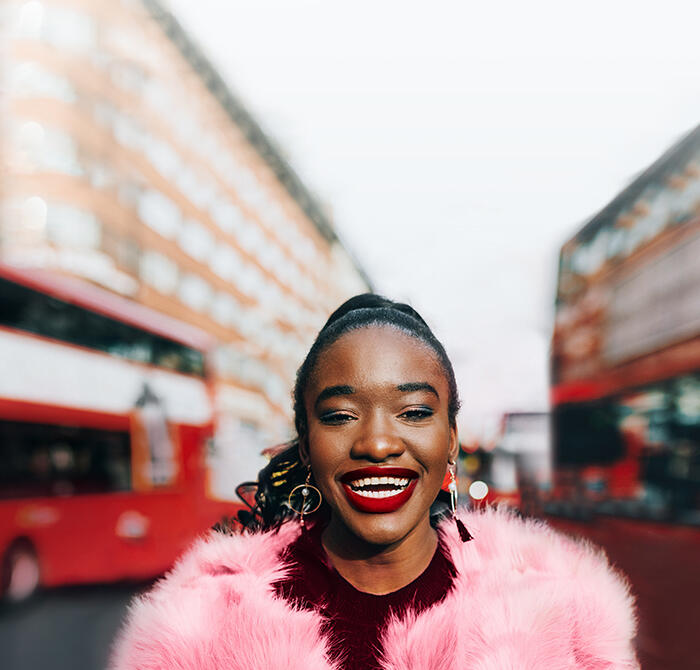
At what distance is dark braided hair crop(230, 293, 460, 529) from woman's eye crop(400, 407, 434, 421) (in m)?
0.11

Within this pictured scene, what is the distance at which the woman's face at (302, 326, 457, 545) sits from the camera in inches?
50.1

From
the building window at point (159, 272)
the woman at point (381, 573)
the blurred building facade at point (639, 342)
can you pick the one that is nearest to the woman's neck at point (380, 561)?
the woman at point (381, 573)

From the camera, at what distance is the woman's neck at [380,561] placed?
1360 millimetres

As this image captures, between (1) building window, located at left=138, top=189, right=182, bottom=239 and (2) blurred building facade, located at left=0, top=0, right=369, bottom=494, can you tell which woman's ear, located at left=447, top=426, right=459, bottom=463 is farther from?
(1) building window, located at left=138, top=189, right=182, bottom=239

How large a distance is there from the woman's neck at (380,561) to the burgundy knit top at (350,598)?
0.01 metres

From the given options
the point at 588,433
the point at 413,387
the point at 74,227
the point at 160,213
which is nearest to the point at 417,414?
the point at 413,387

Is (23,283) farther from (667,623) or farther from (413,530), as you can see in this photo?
(667,623)

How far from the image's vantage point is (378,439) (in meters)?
1.25

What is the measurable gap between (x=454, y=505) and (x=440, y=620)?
0.33 m

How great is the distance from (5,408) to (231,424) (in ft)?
7.37

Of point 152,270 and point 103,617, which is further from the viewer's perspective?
point 152,270

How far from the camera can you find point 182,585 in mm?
1343

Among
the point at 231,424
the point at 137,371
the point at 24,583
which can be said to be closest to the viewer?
the point at 24,583

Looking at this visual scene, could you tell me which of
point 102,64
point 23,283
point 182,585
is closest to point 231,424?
point 23,283
